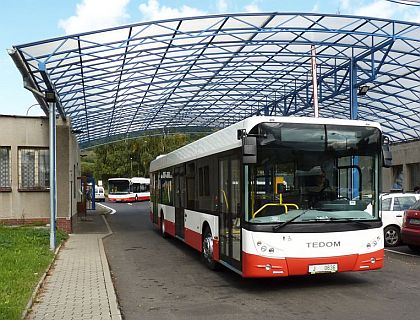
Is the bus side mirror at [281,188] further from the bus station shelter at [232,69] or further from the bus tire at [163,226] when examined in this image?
the bus tire at [163,226]

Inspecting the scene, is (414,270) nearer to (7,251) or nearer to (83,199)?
(7,251)

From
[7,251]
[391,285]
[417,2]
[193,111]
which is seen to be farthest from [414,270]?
[193,111]

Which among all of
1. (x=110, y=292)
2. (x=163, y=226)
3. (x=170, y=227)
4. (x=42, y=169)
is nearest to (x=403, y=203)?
(x=170, y=227)

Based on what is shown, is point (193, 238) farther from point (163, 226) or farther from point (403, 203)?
point (403, 203)

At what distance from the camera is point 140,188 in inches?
2388

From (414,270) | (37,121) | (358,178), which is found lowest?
(414,270)

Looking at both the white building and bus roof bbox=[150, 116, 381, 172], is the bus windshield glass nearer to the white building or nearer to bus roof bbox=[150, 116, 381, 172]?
the white building

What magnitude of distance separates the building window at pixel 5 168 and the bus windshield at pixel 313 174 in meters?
13.9

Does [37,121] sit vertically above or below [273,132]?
above

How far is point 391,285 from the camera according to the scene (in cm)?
923

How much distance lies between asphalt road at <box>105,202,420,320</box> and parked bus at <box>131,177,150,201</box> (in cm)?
4773

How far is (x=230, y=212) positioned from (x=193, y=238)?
347 cm

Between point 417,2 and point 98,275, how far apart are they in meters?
10.8

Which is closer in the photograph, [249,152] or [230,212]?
[249,152]
